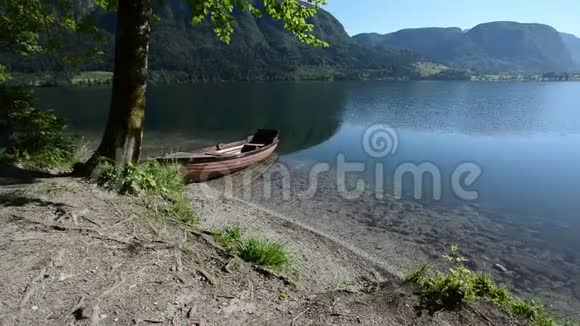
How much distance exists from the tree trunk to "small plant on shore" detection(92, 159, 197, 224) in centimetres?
39

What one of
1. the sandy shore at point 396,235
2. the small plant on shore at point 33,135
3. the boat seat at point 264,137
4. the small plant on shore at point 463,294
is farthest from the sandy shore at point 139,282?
the boat seat at point 264,137

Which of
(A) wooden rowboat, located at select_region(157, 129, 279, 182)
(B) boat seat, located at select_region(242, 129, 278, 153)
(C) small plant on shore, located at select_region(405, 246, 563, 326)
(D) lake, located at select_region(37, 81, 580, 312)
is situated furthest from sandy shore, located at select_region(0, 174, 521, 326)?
(B) boat seat, located at select_region(242, 129, 278, 153)

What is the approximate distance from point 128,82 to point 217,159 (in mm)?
10841

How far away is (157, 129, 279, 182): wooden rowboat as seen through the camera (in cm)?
1941

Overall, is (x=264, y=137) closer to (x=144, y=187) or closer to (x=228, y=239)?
(x=144, y=187)

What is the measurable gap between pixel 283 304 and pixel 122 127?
274 inches

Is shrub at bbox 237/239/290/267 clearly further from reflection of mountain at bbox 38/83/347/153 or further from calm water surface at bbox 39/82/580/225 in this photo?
reflection of mountain at bbox 38/83/347/153

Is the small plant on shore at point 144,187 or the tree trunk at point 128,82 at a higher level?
the tree trunk at point 128,82

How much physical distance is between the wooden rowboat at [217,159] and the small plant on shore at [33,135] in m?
4.27

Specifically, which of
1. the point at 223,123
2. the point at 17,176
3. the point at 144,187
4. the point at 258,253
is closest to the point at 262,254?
the point at 258,253

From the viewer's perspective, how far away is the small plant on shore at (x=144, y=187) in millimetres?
9438

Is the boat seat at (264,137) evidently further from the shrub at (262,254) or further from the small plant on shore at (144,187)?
the shrub at (262,254)

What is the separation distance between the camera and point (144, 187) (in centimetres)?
1019

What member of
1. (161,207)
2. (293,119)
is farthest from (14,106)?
(293,119)
